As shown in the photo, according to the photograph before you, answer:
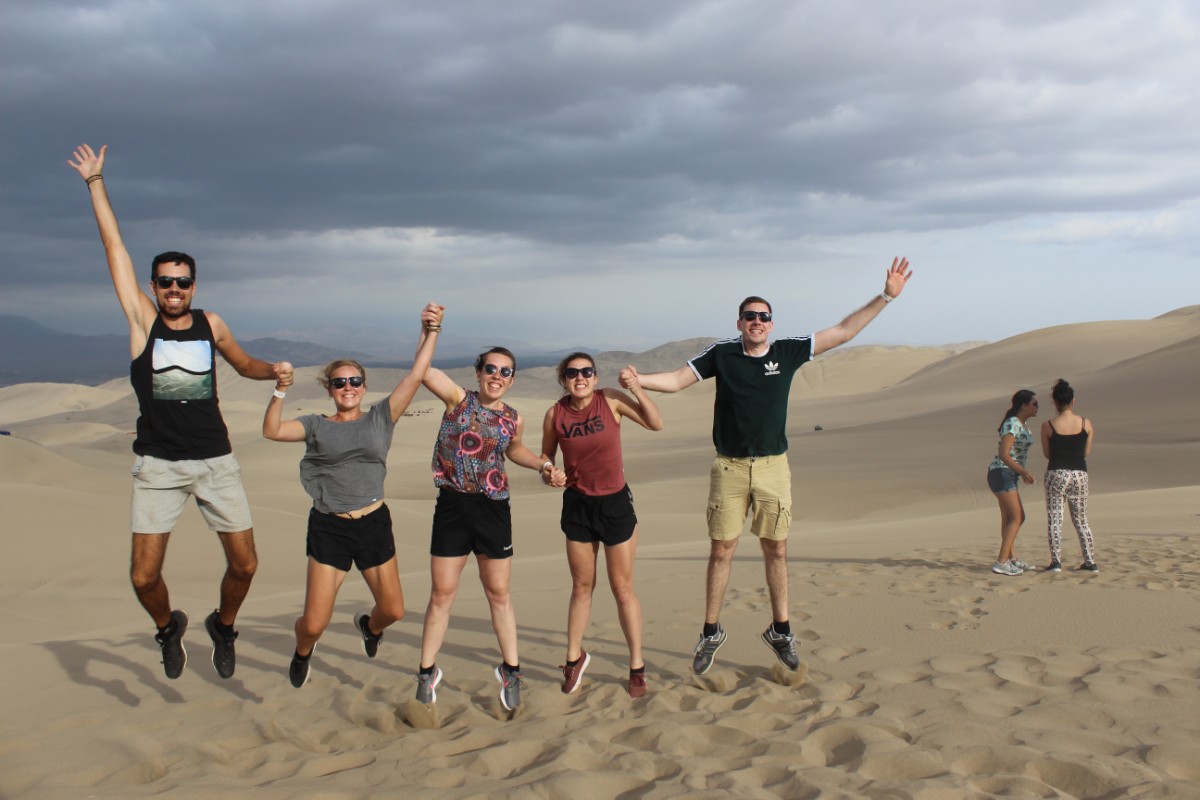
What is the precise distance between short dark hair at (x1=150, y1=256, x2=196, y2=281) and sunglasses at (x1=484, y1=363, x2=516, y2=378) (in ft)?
5.49

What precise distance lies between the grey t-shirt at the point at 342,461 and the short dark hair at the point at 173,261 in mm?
1032

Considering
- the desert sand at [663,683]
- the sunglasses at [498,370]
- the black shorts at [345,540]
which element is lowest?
the desert sand at [663,683]

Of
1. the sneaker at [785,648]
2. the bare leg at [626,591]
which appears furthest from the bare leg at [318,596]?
the sneaker at [785,648]

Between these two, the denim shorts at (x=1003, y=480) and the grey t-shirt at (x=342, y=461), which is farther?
the denim shorts at (x=1003, y=480)

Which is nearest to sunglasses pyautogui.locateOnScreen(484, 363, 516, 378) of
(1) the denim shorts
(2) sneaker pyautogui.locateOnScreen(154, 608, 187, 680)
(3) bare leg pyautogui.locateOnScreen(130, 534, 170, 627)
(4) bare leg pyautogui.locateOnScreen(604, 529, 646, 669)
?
(4) bare leg pyautogui.locateOnScreen(604, 529, 646, 669)

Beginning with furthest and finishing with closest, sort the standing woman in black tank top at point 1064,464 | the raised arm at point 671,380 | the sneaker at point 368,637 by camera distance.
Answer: the standing woman in black tank top at point 1064,464 < the sneaker at point 368,637 < the raised arm at point 671,380

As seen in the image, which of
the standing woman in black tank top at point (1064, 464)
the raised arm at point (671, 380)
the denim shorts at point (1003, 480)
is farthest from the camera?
the denim shorts at point (1003, 480)

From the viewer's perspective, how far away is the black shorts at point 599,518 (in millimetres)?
4949

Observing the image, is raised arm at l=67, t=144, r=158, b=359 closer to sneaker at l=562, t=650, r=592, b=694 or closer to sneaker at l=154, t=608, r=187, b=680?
sneaker at l=154, t=608, r=187, b=680

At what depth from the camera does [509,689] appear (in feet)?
15.7

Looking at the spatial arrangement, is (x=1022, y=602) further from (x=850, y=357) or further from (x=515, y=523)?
(x=850, y=357)

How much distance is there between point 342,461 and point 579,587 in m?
1.49

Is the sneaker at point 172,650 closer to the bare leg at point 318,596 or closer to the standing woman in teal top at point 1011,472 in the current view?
the bare leg at point 318,596

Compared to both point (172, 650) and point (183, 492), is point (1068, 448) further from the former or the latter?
point (172, 650)
